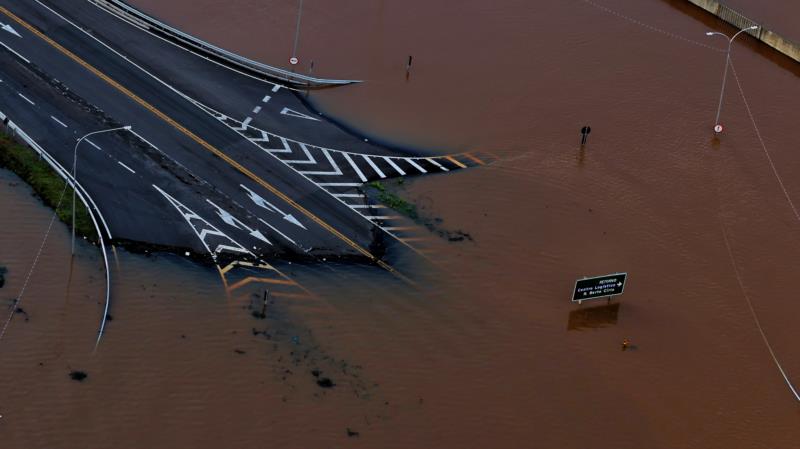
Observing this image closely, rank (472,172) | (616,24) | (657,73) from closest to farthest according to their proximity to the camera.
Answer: (472,172) < (657,73) < (616,24)

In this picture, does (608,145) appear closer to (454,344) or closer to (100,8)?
(454,344)

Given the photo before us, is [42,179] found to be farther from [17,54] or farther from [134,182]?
[17,54]

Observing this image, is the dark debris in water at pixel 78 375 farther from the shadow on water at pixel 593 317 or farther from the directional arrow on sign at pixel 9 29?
the directional arrow on sign at pixel 9 29

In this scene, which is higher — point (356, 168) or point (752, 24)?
point (752, 24)

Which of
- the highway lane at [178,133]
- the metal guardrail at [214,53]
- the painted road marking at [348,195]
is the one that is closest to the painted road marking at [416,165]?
the painted road marking at [348,195]

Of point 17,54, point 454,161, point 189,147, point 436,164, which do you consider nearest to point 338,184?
point 436,164

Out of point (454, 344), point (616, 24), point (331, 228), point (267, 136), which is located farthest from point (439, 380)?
point (616, 24)
